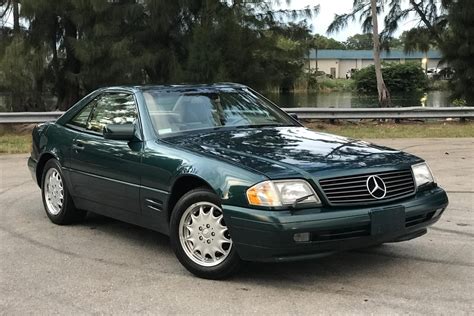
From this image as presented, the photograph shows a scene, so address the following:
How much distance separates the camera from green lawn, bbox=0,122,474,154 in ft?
44.7

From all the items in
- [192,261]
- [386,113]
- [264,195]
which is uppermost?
[264,195]

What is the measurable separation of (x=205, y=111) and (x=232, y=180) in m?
1.47

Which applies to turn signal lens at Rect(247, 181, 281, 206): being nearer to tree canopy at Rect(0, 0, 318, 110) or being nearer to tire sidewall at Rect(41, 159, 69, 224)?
tire sidewall at Rect(41, 159, 69, 224)

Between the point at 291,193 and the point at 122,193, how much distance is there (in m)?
1.78

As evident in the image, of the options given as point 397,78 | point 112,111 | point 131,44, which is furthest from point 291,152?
point 397,78

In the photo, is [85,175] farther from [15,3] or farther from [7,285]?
[15,3]

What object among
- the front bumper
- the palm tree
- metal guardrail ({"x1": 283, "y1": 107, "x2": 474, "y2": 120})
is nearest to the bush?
the palm tree

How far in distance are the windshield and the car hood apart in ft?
0.69

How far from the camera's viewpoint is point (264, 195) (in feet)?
13.4

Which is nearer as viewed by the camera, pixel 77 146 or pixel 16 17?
pixel 77 146

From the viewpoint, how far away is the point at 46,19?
19.5m

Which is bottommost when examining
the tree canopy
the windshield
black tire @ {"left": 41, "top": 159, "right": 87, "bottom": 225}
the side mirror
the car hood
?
black tire @ {"left": 41, "top": 159, "right": 87, "bottom": 225}

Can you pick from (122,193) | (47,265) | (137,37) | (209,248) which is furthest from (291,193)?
(137,37)

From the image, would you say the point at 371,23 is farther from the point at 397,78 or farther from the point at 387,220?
the point at 397,78
